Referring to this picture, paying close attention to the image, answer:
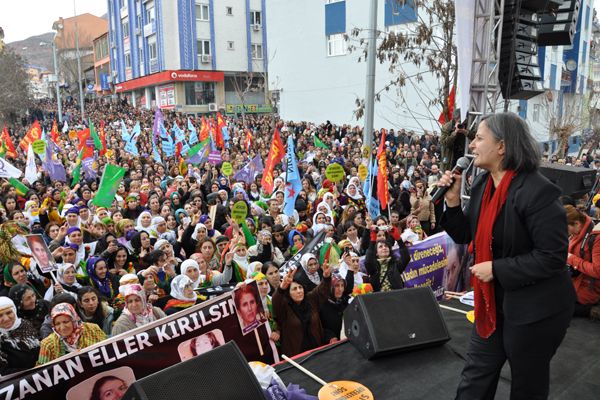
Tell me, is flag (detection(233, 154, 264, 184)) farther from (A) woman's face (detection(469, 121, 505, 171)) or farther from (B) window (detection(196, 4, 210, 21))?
(B) window (detection(196, 4, 210, 21))

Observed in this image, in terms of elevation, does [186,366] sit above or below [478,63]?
below

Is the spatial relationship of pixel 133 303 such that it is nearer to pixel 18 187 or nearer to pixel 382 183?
pixel 382 183

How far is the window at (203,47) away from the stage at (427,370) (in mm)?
43371

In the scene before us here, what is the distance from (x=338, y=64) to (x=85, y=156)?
17.3 metres

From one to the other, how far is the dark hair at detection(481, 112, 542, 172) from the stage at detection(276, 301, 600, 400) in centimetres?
167

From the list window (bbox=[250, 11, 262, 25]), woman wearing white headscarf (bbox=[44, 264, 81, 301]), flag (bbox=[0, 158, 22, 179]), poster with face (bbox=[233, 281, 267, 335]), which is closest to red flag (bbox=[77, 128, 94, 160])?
flag (bbox=[0, 158, 22, 179])

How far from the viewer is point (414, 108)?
24188mm

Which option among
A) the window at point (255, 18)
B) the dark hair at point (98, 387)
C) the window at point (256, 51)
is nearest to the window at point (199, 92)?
the window at point (256, 51)

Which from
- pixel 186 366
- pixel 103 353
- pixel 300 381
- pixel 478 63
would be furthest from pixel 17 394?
pixel 478 63

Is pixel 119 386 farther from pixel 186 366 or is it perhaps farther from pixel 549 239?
pixel 549 239

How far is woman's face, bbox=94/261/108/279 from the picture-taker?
5918mm

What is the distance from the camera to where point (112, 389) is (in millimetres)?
3529

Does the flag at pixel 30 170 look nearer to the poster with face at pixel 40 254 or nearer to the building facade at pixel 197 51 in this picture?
the poster with face at pixel 40 254

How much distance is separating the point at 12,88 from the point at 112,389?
43414mm
